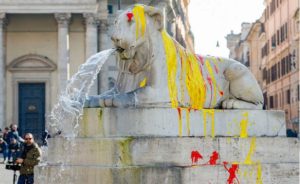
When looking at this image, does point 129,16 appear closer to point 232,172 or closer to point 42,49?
point 232,172

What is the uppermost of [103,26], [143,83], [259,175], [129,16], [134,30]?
[103,26]

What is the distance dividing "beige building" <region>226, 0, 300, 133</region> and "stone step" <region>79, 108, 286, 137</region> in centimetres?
5020

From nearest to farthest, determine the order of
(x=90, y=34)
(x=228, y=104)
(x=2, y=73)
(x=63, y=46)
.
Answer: (x=228, y=104), (x=63, y=46), (x=90, y=34), (x=2, y=73)

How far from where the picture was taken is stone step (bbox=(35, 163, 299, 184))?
756 cm

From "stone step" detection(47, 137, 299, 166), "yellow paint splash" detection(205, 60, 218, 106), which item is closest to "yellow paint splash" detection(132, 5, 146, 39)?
"yellow paint splash" detection(205, 60, 218, 106)

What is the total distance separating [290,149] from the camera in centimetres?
855

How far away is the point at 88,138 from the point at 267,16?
72459mm

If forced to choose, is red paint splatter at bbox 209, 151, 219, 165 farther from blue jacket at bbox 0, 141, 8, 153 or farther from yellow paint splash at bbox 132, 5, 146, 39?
blue jacket at bbox 0, 141, 8, 153

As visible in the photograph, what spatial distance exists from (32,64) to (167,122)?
145 ft

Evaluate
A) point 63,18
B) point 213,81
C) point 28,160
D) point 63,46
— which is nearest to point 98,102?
point 213,81

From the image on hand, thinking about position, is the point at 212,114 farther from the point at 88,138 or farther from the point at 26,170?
the point at 26,170

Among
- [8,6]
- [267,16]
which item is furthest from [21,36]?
[267,16]

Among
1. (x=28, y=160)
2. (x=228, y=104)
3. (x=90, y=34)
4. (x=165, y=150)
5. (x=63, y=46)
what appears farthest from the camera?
(x=90, y=34)

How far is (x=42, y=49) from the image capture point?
51219 millimetres
